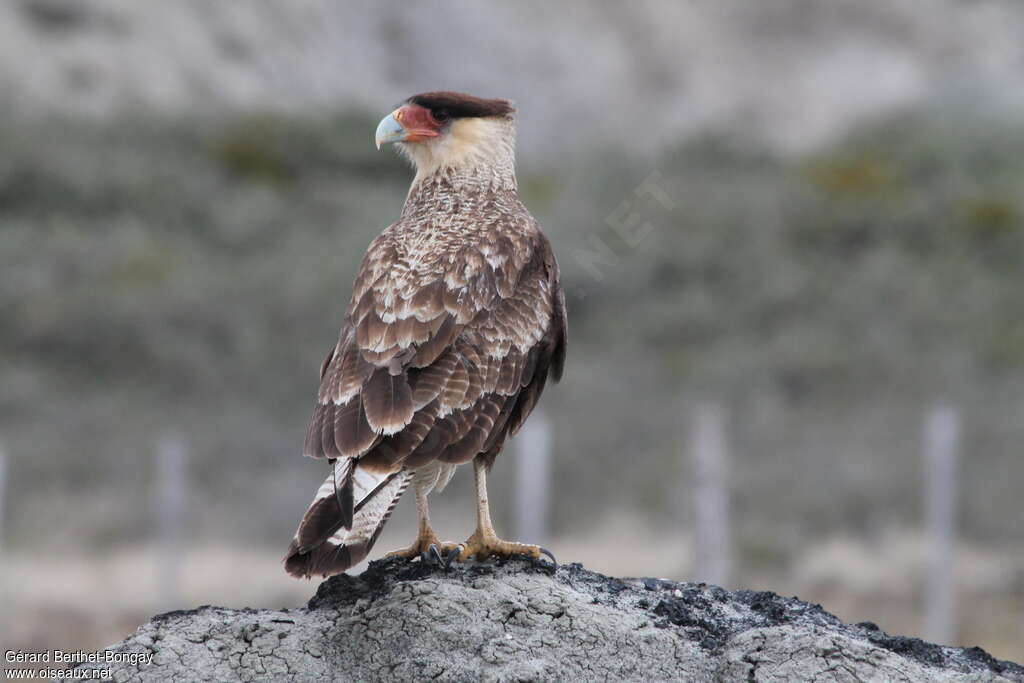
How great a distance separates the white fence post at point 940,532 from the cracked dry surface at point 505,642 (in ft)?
27.4

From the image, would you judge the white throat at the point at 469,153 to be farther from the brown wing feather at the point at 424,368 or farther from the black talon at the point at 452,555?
the black talon at the point at 452,555

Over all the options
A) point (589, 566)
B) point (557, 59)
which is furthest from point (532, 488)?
point (557, 59)

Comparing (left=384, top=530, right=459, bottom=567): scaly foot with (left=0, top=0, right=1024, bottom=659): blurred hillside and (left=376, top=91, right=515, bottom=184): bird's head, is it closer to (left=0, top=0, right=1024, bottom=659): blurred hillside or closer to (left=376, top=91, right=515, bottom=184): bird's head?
(left=376, top=91, right=515, bottom=184): bird's head

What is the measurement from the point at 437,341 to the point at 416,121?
1194 millimetres

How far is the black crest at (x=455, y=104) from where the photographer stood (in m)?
6.21

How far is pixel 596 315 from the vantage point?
1176 inches

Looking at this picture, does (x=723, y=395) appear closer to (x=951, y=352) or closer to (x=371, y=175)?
(x=951, y=352)

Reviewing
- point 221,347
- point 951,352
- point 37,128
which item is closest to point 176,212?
point 37,128

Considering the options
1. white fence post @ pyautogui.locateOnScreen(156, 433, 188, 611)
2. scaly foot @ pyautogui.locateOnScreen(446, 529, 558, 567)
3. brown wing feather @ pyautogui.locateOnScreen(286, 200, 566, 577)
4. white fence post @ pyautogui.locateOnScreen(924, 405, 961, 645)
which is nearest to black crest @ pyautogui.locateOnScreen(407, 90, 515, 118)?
Answer: brown wing feather @ pyautogui.locateOnScreen(286, 200, 566, 577)

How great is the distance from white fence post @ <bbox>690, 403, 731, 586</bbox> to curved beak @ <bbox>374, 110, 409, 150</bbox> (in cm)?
696

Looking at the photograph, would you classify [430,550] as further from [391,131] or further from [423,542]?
[391,131]

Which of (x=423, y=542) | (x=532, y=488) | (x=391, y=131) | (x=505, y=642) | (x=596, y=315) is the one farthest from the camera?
(x=596, y=315)

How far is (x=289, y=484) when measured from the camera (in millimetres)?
17578

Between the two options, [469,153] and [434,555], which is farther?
[469,153]
